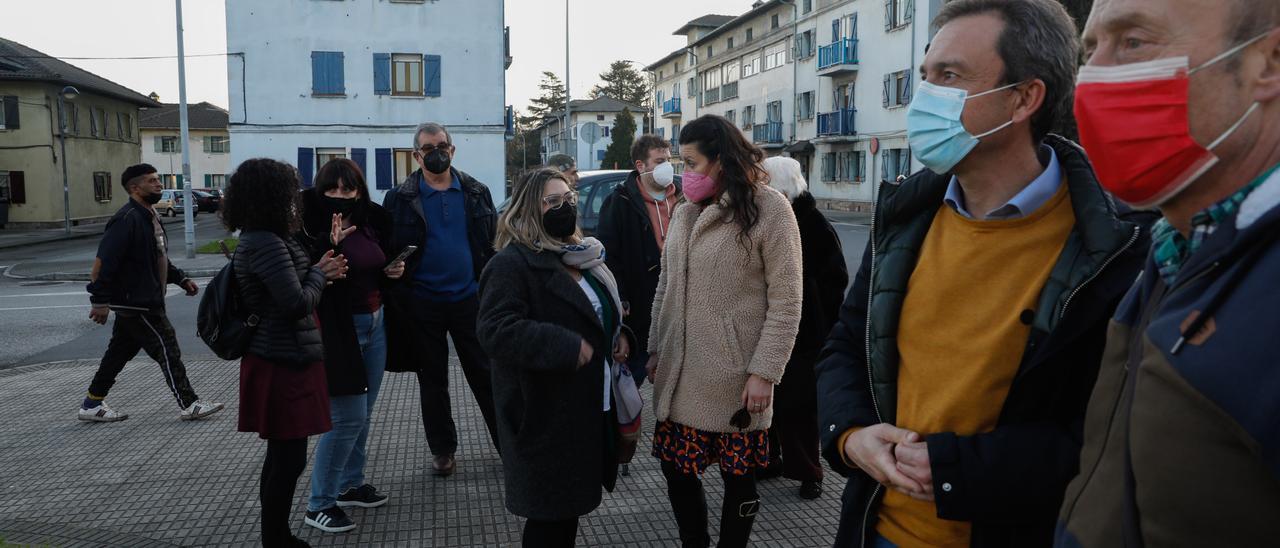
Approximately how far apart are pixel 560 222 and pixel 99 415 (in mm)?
4910

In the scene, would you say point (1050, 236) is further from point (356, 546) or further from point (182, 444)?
point (182, 444)

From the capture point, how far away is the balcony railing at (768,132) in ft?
162

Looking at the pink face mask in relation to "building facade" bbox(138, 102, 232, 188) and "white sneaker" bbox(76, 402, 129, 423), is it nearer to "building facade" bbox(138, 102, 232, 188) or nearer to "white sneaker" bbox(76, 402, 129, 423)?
"white sneaker" bbox(76, 402, 129, 423)

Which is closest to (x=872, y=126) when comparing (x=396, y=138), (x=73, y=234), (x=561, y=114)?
(x=396, y=138)

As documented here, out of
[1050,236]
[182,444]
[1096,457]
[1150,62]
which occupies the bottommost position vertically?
[182,444]

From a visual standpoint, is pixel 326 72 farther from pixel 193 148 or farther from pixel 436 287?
pixel 193 148

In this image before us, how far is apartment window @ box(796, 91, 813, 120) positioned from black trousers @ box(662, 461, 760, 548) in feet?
145

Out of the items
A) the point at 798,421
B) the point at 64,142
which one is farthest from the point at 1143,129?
the point at 64,142

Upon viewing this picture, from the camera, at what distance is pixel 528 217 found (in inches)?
139

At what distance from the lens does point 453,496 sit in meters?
4.90

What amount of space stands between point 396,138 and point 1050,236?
31181 millimetres

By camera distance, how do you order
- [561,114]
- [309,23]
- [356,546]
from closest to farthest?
[356,546], [309,23], [561,114]

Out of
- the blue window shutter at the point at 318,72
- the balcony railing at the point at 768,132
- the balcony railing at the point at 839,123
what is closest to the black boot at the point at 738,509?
the blue window shutter at the point at 318,72

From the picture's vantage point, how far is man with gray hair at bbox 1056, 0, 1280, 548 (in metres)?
1.10
